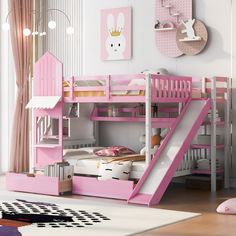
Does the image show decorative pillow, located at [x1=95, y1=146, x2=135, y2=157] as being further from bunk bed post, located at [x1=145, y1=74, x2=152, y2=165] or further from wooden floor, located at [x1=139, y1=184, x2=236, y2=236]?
bunk bed post, located at [x1=145, y1=74, x2=152, y2=165]

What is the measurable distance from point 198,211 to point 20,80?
347 centimetres

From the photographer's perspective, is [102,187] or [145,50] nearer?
[102,187]

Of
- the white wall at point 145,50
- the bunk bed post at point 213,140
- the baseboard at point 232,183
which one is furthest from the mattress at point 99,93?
the baseboard at point 232,183

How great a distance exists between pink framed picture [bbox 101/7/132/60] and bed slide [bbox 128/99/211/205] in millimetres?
1367

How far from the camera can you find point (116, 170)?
5.73m

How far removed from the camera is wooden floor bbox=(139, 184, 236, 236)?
4191mm

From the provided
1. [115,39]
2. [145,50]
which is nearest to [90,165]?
[145,50]

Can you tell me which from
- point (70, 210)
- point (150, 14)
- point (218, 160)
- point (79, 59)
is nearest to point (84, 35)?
point (79, 59)

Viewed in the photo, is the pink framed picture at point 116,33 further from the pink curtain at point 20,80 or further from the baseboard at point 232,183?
the baseboard at point 232,183

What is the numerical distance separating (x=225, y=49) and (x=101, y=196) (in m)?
2.11

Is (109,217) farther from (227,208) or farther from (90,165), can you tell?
(90,165)

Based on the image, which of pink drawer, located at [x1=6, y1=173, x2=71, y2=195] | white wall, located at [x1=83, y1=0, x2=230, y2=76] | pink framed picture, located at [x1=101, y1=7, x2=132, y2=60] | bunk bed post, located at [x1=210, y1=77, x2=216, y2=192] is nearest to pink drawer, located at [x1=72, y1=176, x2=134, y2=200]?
pink drawer, located at [x1=6, y1=173, x2=71, y2=195]

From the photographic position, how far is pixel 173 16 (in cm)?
672

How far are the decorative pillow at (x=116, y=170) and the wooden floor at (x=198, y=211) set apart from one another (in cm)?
45
